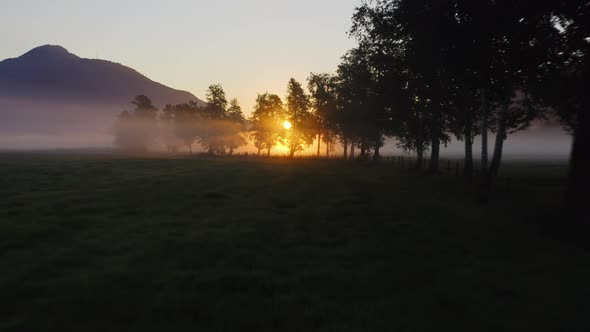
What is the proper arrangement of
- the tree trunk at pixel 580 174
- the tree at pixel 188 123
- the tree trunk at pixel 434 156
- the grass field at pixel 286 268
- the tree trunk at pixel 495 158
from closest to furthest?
the grass field at pixel 286 268, the tree trunk at pixel 580 174, the tree trunk at pixel 495 158, the tree trunk at pixel 434 156, the tree at pixel 188 123

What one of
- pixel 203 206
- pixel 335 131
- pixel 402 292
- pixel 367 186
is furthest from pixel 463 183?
pixel 335 131

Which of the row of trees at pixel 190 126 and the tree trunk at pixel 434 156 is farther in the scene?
the row of trees at pixel 190 126

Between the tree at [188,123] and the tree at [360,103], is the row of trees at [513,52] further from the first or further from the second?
the tree at [188,123]

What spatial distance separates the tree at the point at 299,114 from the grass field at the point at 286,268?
64003 millimetres

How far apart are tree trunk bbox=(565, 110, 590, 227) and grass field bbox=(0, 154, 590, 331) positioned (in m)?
1.65

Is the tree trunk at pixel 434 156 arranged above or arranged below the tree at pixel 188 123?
below

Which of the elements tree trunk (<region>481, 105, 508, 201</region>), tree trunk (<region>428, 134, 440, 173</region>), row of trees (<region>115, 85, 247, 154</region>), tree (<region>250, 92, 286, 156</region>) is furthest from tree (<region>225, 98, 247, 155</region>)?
tree trunk (<region>481, 105, 508, 201</region>)

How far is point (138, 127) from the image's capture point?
136m

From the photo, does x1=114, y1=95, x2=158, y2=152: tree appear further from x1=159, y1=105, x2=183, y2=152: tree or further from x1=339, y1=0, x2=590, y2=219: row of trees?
x1=339, y1=0, x2=590, y2=219: row of trees

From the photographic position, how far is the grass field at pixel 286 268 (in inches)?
283

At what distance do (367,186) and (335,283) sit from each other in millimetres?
20526

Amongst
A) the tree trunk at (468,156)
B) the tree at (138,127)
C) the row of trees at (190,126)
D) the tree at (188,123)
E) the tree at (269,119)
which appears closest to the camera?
the tree trunk at (468,156)

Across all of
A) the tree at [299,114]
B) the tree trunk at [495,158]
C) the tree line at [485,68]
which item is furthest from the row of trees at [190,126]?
the tree trunk at [495,158]

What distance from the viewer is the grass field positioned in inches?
283
